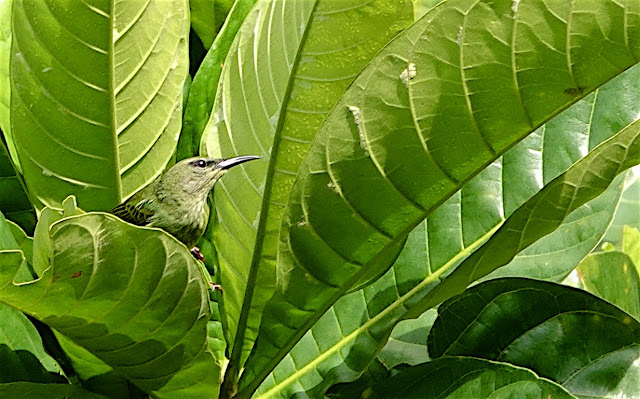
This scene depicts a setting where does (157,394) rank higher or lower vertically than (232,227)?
lower

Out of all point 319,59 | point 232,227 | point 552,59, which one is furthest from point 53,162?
point 552,59

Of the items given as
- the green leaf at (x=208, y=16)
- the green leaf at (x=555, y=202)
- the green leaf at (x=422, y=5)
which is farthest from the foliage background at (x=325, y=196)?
the green leaf at (x=422, y=5)

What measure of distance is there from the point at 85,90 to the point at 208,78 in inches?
11.2

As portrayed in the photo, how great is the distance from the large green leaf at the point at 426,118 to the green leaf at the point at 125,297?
151mm

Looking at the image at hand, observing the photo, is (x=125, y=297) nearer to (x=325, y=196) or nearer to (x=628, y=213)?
(x=325, y=196)

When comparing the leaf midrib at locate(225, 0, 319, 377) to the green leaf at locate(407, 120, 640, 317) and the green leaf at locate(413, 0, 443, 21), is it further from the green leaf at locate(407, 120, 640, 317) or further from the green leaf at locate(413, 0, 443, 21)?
the green leaf at locate(413, 0, 443, 21)

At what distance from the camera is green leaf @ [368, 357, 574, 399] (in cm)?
109

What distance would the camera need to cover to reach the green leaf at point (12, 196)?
146cm

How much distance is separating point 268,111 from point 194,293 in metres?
0.34

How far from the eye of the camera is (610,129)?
4.43 ft

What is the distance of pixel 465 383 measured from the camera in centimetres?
116

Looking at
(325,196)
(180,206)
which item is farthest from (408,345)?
(180,206)

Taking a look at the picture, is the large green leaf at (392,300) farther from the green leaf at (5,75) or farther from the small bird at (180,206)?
the small bird at (180,206)

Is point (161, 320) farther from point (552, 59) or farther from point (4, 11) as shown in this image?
point (4, 11)
